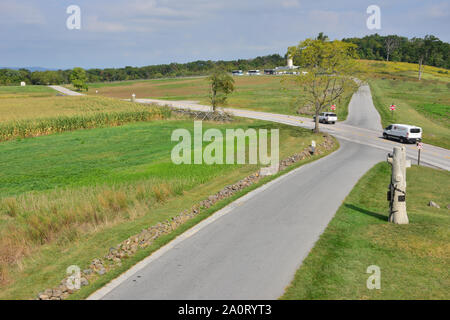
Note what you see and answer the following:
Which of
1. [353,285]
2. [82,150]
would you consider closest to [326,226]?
[353,285]

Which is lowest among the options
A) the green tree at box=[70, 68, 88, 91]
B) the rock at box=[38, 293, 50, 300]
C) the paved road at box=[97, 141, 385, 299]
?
the rock at box=[38, 293, 50, 300]

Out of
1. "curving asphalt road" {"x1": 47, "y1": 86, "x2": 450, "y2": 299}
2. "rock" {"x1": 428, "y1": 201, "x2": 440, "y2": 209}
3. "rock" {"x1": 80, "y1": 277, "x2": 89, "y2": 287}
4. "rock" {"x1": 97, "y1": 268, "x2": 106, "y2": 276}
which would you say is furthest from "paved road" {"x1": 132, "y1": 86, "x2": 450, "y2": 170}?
"rock" {"x1": 80, "y1": 277, "x2": 89, "y2": 287}

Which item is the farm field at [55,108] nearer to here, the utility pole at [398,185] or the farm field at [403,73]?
the utility pole at [398,185]

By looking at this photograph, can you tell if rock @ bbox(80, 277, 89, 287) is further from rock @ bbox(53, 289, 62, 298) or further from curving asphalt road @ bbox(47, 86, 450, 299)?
curving asphalt road @ bbox(47, 86, 450, 299)

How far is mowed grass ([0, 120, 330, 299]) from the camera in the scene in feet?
36.8

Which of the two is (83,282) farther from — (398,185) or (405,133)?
(405,133)

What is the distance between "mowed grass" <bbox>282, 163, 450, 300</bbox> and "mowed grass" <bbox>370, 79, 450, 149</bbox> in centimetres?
2695

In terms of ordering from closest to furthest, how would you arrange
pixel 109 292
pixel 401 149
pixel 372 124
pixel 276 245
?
pixel 109 292 < pixel 276 245 < pixel 401 149 < pixel 372 124

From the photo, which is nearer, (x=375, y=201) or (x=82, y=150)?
(x=375, y=201)

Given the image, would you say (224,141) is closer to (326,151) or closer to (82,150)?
(326,151)

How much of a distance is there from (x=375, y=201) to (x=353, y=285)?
8.93m

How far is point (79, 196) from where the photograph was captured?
16.6 meters

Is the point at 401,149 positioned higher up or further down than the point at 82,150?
higher up

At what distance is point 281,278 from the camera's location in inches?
363
